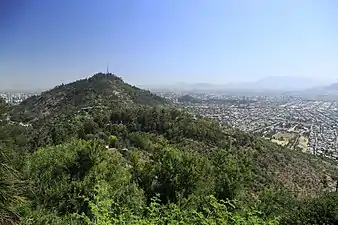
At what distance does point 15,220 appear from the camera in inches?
234

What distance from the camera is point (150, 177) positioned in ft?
51.0

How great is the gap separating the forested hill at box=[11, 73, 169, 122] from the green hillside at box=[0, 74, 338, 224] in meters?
5.31

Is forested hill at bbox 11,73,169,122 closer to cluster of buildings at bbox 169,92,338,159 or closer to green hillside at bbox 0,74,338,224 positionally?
green hillside at bbox 0,74,338,224

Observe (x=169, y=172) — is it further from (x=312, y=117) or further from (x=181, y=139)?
(x=312, y=117)

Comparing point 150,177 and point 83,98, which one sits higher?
point 83,98

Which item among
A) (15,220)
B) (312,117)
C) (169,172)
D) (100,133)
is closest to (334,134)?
(312,117)

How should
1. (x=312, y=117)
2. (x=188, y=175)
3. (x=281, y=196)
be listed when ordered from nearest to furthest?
1. (x=188, y=175)
2. (x=281, y=196)
3. (x=312, y=117)

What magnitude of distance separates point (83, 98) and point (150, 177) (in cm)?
4433

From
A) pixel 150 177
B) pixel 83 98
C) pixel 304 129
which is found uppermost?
pixel 83 98

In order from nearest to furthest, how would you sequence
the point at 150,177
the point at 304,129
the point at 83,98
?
the point at 150,177 < the point at 83,98 < the point at 304,129

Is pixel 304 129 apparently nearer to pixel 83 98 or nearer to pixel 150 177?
pixel 83 98

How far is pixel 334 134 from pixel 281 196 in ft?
185

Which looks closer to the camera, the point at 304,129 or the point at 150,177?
the point at 150,177

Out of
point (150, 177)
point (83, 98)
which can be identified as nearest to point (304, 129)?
point (83, 98)
